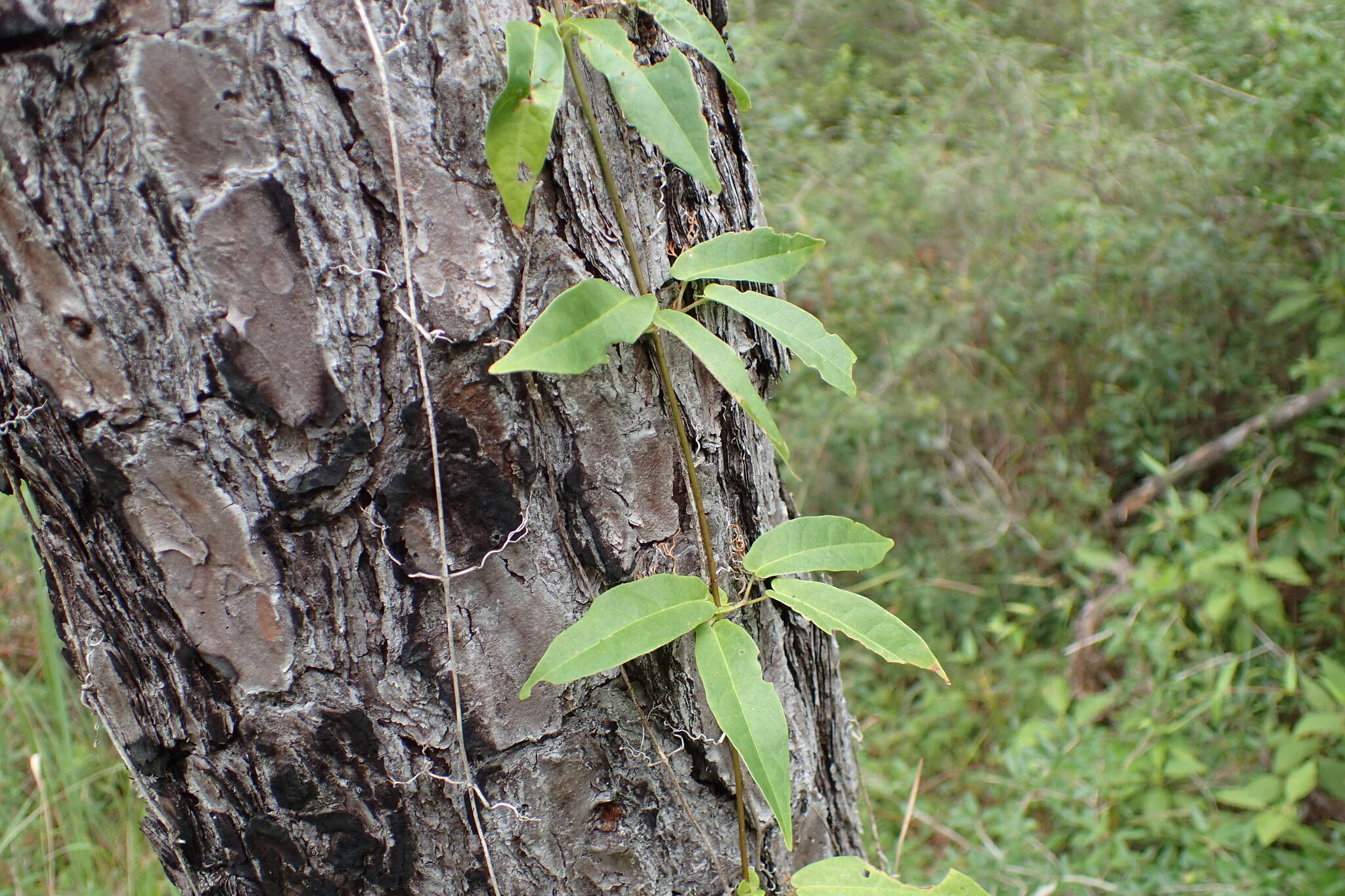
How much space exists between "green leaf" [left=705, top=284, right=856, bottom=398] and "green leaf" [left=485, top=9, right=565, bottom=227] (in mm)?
210

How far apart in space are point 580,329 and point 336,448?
0.24m

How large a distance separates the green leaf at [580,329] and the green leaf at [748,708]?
302 millimetres

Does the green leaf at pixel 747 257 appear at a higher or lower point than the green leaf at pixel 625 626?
higher

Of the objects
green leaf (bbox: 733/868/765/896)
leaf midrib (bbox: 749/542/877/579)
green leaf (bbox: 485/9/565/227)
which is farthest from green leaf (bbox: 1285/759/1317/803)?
green leaf (bbox: 485/9/565/227)

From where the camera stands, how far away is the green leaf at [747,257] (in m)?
0.83

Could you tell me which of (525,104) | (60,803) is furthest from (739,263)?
(60,803)

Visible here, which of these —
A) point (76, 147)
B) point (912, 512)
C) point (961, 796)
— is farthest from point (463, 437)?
point (912, 512)

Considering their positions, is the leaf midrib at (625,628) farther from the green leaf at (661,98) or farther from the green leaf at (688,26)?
the green leaf at (688,26)

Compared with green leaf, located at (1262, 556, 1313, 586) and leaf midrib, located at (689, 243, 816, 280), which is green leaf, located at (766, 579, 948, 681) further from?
green leaf, located at (1262, 556, 1313, 586)

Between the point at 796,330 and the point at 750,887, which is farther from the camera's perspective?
the point at 750,887

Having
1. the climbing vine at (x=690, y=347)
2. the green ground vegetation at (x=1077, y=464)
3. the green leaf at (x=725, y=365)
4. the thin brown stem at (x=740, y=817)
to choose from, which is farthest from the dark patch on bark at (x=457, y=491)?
the green ground vegetation at (x=1077, y=464)

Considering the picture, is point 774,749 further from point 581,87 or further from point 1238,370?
point 1238,370

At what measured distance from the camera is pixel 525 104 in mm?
708

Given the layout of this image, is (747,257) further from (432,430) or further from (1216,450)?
(1216,450)
